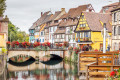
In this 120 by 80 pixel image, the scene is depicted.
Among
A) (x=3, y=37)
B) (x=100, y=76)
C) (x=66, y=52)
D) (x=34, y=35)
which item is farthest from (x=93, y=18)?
(x=34, y=35)

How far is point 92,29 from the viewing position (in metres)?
53.5

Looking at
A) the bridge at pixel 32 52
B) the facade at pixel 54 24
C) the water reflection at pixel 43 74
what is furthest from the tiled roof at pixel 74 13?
the water reflection at pixel 43 74

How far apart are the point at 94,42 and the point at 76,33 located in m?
7.09

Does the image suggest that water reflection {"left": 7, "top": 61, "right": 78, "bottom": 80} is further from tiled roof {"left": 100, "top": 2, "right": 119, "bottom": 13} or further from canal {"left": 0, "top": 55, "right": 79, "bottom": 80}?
tiled roof {"left": 100, "top": 2, "right": 119, "bottom": 13}

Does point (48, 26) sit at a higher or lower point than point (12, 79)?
higher

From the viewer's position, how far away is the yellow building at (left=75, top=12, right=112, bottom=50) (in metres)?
53.9

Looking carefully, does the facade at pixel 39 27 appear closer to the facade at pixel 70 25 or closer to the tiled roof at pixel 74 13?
the facade at pixel 70 25

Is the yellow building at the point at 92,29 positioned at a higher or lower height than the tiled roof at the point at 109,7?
lower

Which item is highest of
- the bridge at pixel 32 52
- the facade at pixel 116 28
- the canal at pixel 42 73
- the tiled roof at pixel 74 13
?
the tiled roof at pixel 74 13

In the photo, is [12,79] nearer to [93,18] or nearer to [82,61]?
[82,61]

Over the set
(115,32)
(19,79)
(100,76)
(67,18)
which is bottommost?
(19,79)

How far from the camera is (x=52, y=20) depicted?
273ft

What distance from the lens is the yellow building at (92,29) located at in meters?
53.9

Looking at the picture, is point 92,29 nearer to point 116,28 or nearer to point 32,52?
point 116,28
